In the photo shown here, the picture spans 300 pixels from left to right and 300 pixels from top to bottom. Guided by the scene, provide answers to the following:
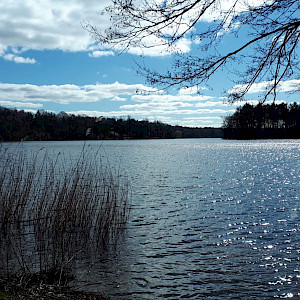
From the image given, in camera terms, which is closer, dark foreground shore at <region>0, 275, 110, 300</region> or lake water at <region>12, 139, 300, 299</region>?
dark foreground shore at <region>0, 275, 110, 300</region>

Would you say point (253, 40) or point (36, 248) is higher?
point (253, 40)

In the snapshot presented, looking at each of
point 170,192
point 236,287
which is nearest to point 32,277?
point 236,287

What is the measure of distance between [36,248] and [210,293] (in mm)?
5170

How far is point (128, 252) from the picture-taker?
9445 mm

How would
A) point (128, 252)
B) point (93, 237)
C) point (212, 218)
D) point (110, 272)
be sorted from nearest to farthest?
point (110, 272) → point (128, 252) → point (93, 237) → point (212, 218)

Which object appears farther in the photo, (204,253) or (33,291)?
(204,253)

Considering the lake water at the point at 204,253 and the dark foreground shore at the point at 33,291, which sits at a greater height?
the dark foreground shore at the point at 33,291

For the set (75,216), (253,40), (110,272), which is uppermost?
(253,40)

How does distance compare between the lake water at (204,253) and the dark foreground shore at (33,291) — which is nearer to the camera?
the dark foreground shore at (33,291)

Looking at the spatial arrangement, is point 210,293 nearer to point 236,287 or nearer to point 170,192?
point 236,287

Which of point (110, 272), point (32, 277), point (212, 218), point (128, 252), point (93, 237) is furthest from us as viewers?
point (212, 218)

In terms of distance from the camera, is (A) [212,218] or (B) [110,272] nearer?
(B) [110,272]

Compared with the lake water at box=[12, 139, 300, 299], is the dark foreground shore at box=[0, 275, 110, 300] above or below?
above

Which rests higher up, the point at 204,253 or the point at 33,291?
the point at 33,291
